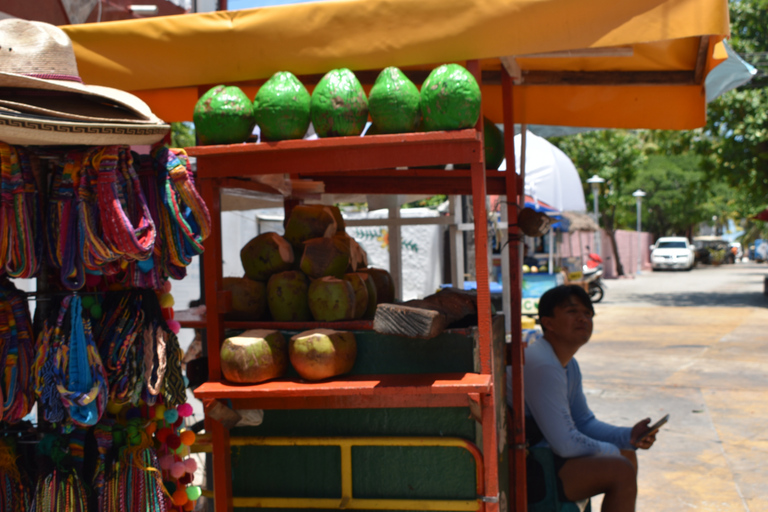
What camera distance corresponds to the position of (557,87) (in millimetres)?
3561

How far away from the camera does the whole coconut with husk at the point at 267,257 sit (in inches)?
102

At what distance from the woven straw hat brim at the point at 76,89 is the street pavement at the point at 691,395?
3.61 m

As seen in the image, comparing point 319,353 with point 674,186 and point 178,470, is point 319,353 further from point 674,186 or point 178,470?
point 674,186

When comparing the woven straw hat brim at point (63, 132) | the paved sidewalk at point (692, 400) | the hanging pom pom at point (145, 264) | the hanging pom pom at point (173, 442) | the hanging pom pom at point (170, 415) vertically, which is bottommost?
the paved sidewalk at point (692, 400)

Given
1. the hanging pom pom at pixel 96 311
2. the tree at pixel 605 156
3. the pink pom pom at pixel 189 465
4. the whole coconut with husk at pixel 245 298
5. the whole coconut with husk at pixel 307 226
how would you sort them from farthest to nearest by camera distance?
the tree at pixel 605 156, the whole coconut with husk at pixel 307 226, the whole coconut with husk at pixel 245 298, the pink pom pom at pixel 189 465, the hanging pom pom at pixel 96 311

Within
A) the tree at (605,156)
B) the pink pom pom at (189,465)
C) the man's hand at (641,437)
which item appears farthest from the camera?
the tree at (605,156)

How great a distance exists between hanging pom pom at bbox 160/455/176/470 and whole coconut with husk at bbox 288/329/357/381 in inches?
19.5

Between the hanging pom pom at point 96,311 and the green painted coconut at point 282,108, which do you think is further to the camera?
the green painted coconut at point 282,108

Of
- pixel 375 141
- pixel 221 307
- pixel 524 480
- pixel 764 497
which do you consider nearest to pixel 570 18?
pixel 375 141

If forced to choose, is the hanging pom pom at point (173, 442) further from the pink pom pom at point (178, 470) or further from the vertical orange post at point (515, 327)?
the vertical orange post at point (515, 327)

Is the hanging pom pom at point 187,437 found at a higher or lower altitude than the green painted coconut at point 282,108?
lower

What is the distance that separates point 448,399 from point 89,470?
1.13 metres

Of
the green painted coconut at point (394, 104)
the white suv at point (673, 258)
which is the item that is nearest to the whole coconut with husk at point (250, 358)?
the green painted coconut at point (394, 104)

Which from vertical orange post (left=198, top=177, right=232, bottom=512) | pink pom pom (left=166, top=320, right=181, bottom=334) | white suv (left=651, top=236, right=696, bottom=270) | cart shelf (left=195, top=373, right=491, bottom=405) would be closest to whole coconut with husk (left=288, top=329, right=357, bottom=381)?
cart shelf (left=195, top=373, right=491, bottom=405)
